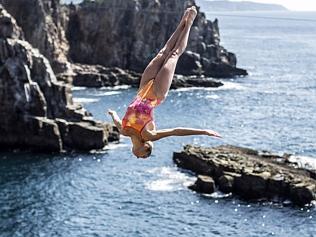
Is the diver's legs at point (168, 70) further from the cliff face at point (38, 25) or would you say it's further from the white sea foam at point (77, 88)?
the cliff face at point (38, 25)

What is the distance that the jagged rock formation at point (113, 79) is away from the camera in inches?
4833

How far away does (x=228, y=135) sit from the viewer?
3342 inches

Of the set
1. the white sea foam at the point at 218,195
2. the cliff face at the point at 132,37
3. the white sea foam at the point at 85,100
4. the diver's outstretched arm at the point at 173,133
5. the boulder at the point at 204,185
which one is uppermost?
the diver's outstretched arm at the point at 173,133

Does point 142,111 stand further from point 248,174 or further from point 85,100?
point 85,100

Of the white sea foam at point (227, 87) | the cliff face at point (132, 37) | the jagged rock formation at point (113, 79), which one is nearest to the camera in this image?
the jagged rock formation at point (113, 79)

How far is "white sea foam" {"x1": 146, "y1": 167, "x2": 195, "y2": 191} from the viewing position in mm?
61062

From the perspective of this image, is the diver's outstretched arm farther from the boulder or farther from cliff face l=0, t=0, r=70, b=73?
cliff face l=0, t=0, r=70, b=73

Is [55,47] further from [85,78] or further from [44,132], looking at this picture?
[44,132]

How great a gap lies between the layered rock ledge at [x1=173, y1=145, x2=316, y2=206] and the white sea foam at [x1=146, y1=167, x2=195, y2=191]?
1.57 metres

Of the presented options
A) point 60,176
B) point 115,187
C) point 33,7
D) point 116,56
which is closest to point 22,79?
point 60,176

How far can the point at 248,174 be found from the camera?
59.4m

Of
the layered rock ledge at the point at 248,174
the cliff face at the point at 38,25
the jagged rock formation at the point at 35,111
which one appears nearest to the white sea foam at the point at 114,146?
the jagged rock formation at the point at 35,111

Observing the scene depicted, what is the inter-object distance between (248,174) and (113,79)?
223 feet

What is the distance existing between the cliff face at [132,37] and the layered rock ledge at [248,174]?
225 ft
